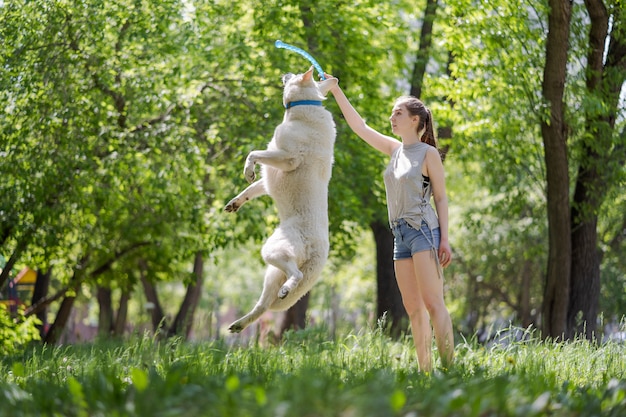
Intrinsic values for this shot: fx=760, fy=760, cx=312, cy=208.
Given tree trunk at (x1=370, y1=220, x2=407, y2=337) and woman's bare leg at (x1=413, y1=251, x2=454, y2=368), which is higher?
woman's bare leg at (x1=413, y1=251, x2=454, y2=368)

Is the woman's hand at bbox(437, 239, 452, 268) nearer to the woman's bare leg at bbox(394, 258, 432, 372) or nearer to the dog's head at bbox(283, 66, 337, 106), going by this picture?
the woman's bare leg at bbox(394, 258, 432, 372)

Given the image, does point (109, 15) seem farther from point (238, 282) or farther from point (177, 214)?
point (238, 282)

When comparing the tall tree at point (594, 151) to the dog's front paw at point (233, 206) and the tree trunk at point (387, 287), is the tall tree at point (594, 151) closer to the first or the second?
the tree trunk at point (387, 287)

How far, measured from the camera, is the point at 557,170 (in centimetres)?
951

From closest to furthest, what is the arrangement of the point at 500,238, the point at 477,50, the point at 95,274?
the point at 477,50 → the point at 95,274 → the point at 500,238

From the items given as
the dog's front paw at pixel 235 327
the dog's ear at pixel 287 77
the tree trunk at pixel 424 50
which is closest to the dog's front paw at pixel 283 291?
the dog's front paw at pixel 235 327

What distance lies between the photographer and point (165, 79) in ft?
35.1

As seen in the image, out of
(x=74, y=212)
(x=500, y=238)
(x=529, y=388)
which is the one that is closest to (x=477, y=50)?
(x=74, y=212)

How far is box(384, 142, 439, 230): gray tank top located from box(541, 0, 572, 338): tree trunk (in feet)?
13.8

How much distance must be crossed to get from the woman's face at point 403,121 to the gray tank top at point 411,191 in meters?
0.11

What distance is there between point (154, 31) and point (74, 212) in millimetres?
3059

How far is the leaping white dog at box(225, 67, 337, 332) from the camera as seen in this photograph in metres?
4.60

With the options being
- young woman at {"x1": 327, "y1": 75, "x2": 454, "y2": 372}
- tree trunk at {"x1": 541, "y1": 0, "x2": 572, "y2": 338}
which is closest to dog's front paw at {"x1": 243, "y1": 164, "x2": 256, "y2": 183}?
young woman at {"x1": 327, "y1": 75, "x2": 454, "y2": 372}

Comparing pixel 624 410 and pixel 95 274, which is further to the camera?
pixel 95 274
